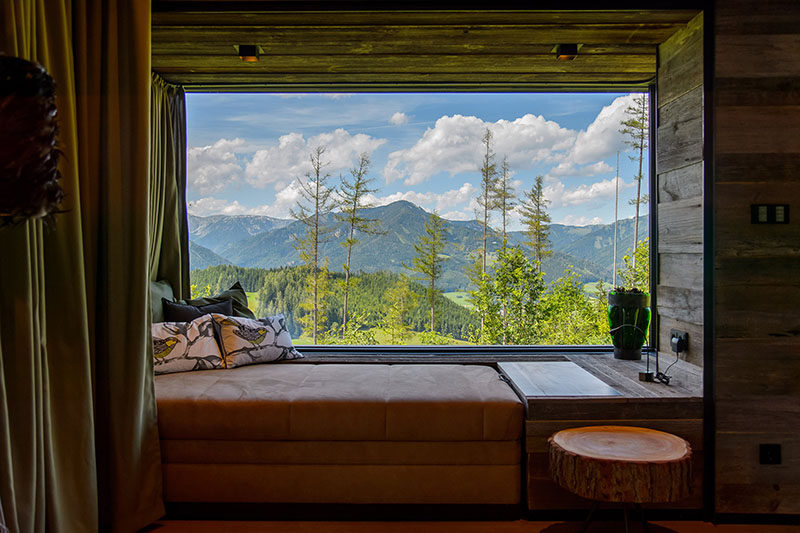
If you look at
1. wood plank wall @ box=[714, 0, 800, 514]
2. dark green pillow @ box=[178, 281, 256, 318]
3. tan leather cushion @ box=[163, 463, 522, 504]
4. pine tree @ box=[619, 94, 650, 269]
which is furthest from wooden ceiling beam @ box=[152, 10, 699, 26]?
tan leather cushion @ box=[163, 463, 522, 504]

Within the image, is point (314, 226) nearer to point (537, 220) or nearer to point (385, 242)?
point (385, 242)

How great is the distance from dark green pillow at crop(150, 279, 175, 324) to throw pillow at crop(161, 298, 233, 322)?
0.04 metres

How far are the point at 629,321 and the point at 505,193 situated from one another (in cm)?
155

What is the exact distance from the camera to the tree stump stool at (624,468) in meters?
1.90

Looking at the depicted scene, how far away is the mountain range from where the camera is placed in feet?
13.8

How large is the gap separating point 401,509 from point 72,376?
1514mm

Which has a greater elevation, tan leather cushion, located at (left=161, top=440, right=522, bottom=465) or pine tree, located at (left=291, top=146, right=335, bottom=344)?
pine tree, located at (left=291, top=146, right=335, bottom=344)

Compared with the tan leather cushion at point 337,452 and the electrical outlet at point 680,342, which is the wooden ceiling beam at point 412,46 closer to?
the electrical outlet at point 680,342

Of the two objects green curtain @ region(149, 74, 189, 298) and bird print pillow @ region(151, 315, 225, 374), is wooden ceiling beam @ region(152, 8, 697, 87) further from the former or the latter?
bird print pillow @ region(151, 315, 225, 374)

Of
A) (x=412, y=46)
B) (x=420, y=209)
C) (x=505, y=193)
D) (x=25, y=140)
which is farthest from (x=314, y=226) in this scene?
(x=25, y=140)

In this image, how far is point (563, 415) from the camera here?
2.35 meters

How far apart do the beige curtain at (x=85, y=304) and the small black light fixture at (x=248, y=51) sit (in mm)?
813

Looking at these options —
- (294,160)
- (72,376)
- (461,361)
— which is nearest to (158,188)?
(294,160)

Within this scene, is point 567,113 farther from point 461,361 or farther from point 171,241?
point 171,241
